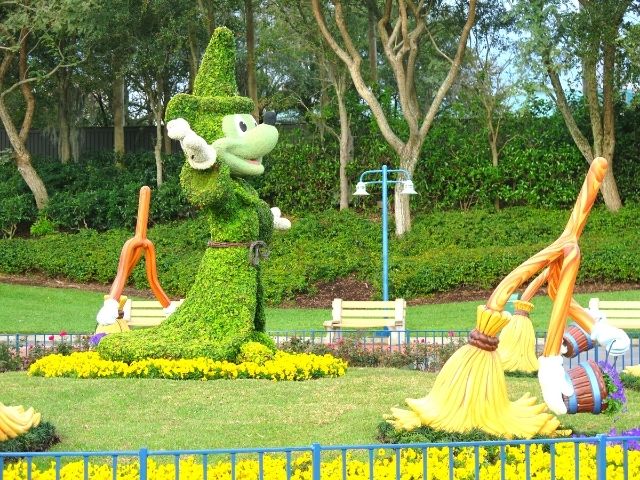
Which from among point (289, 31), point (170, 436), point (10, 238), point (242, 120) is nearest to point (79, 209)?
point (10, 238)

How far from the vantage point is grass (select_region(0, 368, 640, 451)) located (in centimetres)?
895

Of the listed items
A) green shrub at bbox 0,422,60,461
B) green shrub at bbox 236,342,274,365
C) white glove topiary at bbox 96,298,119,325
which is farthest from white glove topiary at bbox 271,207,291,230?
green shrub at bbox 0,422,60,461

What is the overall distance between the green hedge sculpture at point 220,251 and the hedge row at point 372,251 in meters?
10.3

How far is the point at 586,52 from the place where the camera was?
77.5 ft

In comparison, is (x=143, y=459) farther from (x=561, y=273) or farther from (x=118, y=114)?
(x=118, y=114)

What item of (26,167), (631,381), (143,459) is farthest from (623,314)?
(26,167)

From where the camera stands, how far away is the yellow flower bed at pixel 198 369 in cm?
1161

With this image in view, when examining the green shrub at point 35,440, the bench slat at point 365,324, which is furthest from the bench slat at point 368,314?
the green shrub at point 35,440

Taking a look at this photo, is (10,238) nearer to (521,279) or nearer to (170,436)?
(170,436)

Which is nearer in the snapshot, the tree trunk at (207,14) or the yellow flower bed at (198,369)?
the yellow flower bed at (198,369)

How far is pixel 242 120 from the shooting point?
41.0ft

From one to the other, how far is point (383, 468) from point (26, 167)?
2423 cm

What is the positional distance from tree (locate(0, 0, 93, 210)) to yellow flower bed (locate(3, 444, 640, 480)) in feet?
68.0

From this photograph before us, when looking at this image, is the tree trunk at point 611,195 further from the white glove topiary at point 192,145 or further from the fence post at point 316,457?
the fence post at point 316,457
